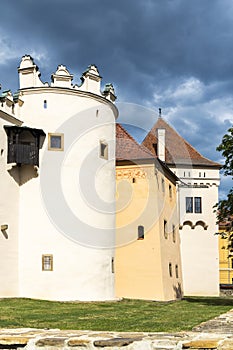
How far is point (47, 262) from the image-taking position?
79.1 feet

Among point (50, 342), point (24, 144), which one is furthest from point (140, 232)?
point (50, 342)

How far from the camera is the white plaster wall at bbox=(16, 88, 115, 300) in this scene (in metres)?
24.2

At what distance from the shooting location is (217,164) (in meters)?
42.8

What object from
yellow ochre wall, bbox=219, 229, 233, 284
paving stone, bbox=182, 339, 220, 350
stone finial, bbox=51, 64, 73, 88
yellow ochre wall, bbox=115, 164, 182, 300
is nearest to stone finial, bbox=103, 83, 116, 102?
stone finial, bbox=51, 64, 73, 88

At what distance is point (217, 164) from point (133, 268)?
16510mm

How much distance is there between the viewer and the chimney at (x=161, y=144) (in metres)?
40.9

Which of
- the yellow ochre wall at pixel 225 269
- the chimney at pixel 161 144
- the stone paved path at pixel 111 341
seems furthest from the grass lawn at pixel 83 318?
the yellow ochre wall at pixel 225 269

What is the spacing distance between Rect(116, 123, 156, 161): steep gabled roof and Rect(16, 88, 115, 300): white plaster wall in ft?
13.2

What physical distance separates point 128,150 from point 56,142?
254 inches

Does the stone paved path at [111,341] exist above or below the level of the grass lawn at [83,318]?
above

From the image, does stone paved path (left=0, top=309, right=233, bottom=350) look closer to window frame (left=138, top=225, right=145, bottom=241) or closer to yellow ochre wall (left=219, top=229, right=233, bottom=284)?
window frame (left=138, top=225, right=145, bottom=241)

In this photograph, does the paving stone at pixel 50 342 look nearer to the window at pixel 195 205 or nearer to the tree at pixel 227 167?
the tree at pixel 227 167

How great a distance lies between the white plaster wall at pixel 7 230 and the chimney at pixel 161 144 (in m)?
18.5

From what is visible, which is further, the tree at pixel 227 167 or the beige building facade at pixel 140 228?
the beige building facade at pixel 140 228
